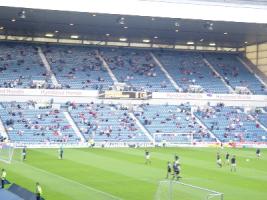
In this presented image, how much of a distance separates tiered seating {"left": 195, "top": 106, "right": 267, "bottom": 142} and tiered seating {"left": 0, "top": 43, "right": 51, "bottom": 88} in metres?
19.7

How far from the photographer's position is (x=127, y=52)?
78062 mm

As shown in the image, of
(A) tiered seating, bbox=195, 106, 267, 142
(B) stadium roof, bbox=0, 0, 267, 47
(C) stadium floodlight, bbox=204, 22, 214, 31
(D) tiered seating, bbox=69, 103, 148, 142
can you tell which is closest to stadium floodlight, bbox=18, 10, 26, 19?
(B) stadium roof, bbox=0, 0, 267, 47

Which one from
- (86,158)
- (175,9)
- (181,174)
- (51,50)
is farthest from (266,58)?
(181,174)

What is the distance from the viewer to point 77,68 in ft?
235

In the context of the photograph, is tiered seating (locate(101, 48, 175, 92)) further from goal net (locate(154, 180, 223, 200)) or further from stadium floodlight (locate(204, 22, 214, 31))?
goal net (locate(154, 180, 223, 200))

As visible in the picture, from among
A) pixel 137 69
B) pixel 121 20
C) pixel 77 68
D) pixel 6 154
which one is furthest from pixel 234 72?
pixel 6 154

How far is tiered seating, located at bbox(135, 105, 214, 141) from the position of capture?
209ft

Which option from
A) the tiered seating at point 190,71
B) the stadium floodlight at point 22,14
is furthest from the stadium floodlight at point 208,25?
the stadium floodlight at point 22,14

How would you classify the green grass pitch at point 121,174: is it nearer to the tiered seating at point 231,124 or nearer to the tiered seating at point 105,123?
the tiered seating at point 105,123

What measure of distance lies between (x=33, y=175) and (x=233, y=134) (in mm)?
36328

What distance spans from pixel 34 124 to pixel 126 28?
16951 millimetres

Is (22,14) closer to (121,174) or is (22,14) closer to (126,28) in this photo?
(126,28)

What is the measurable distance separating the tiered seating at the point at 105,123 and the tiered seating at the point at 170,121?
1908 millimetres

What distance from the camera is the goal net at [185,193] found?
19125mm
